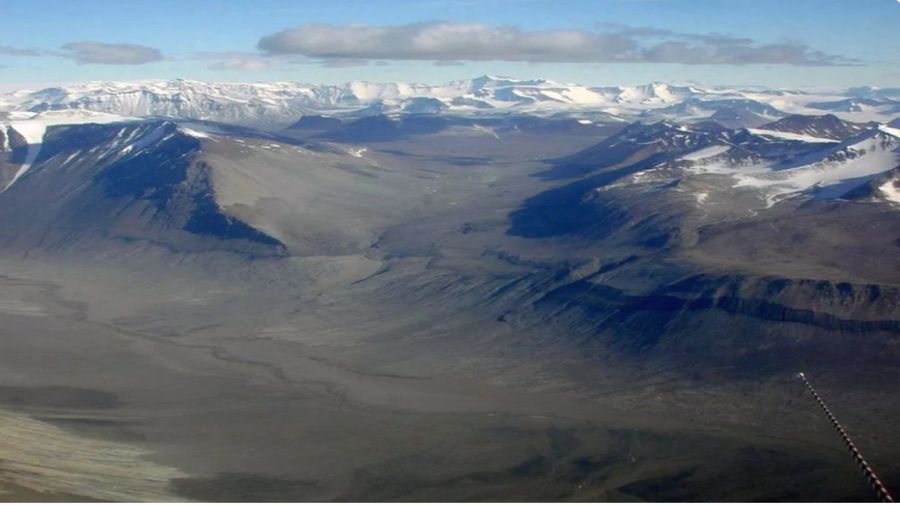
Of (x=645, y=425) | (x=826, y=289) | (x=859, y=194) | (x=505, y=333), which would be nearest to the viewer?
(x=645, y=425)

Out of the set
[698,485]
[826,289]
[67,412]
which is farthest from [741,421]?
[67,412]

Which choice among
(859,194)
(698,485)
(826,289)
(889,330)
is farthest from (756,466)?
(859,194)

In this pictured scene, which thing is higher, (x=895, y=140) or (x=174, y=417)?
(x=895, y=140)

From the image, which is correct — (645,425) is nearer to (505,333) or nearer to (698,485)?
(698,485)

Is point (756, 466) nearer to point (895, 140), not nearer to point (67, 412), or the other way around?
point (67, 412)

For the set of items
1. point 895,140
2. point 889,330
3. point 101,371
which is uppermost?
point 895,140

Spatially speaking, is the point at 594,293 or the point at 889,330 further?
the point at 594,293

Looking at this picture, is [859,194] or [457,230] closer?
[859,194]

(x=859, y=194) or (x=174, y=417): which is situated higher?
(x=859, y=194)

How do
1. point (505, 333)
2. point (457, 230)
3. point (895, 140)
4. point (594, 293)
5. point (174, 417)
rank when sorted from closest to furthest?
point (174, 417), point (505, 333), point (594, 293), point (457, 230), point (895, 140)
